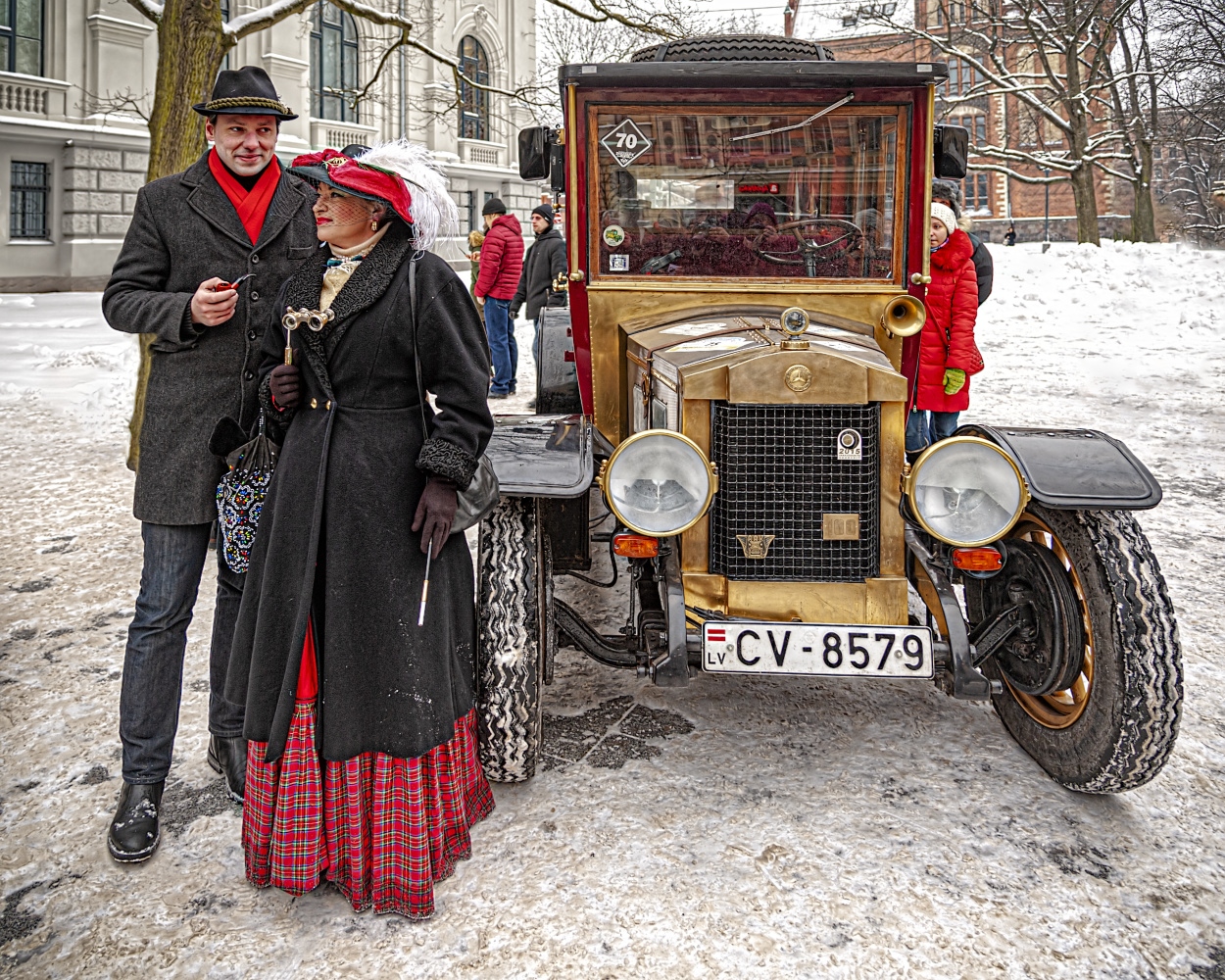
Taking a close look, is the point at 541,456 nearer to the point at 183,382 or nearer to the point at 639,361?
Answer: the point at 639,361

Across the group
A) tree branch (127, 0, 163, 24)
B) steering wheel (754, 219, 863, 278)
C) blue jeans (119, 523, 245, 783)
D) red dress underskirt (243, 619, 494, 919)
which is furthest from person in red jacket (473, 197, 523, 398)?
red dress underskirt (243, 619, 494, 919)

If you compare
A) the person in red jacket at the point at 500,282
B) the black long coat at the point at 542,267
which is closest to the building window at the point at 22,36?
the person in red jacket at the point at 500,282

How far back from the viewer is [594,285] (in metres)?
4.13

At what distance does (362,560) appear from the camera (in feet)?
8.38

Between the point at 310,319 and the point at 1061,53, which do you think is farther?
the point at 1061,53

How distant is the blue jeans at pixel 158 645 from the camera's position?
2918mm

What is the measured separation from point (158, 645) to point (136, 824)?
48cm

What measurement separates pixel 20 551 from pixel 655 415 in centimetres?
378

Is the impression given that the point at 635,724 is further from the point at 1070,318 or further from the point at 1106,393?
the point at 1070,318

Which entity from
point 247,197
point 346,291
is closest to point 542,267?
point 247,197

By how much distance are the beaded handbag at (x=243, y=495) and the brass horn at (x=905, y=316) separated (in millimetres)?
2203

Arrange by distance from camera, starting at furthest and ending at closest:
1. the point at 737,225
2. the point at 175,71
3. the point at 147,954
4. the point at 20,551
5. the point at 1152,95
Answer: the point at 1152,95
the point at 175,71
the point at 20,551
the point at 737,225
the point at 147,954

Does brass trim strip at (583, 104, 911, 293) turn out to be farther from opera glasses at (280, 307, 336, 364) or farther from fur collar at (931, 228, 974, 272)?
fur collar at (931, 228, 974, 272)

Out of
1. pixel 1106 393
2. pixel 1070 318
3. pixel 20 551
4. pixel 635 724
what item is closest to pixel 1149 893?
pixel 635 724
